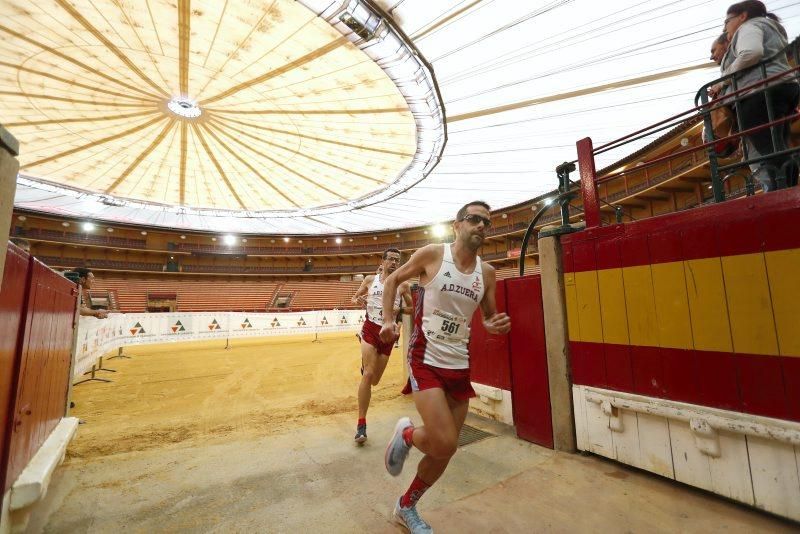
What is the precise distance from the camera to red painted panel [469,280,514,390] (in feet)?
12.2

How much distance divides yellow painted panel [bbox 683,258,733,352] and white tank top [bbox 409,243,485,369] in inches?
63.8

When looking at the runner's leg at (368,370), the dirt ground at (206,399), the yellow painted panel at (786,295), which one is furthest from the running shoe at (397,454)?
the yellow painted panel at (786,295)

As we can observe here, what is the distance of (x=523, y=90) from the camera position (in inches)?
293

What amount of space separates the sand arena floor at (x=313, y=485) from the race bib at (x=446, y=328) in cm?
116

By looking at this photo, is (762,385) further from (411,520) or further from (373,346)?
(373,346)

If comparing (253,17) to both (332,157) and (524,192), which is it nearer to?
(332,157)

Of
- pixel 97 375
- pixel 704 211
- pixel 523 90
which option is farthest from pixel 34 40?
pixel 704 211

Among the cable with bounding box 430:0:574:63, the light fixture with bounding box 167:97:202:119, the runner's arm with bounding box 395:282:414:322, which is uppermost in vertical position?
the light fixture with bounding box 167:97:202:119

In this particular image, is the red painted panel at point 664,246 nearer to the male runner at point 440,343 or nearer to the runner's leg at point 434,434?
the male runner at point 440,343

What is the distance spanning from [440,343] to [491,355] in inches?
79.0

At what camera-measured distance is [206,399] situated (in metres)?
5.16

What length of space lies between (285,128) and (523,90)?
702 centimetres

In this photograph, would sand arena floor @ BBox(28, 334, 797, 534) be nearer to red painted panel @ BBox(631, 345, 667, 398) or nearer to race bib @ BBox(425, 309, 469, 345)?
red painted panel @ BBox(631, 345, 667, 398)

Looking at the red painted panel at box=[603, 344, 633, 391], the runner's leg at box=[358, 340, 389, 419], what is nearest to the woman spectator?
the red painted panel at box=[603, 344, 633, 391]
